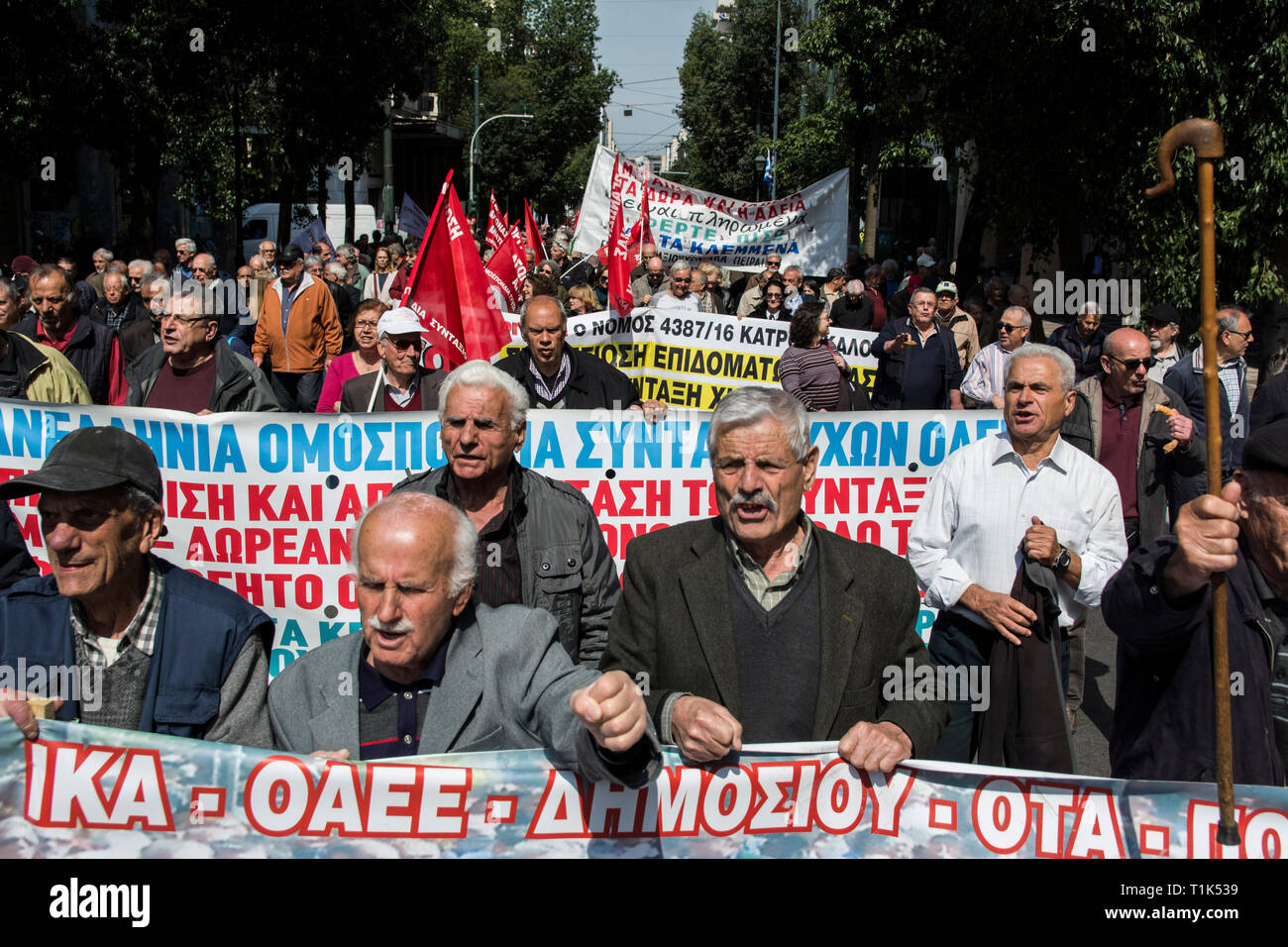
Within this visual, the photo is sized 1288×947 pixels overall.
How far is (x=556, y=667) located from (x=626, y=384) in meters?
3.59

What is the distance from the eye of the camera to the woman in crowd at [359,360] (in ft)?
22.1

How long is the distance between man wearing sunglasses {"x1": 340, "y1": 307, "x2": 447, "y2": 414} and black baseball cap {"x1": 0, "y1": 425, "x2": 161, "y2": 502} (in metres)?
3.16

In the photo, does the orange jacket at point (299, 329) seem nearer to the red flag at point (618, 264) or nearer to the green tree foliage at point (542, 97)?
the red flag at point (618, 264)

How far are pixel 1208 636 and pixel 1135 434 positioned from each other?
3.58m

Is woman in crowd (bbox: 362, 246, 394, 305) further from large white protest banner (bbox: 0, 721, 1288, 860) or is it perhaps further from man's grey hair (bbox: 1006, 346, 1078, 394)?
large white protest banner (bbox: 0, 721, 1288, 860)

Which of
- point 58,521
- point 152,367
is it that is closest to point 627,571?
point 58,521

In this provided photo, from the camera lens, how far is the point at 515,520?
3.91 m

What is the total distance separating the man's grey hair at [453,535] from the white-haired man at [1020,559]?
2062 millimetres

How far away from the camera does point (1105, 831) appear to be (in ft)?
8.66

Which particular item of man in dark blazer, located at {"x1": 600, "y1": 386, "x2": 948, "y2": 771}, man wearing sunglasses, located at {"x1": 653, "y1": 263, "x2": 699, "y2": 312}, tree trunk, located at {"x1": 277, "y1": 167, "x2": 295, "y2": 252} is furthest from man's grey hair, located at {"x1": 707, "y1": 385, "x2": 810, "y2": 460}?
tree trunk, located at {"x1": 277, "y1": 167, "x2": 295, "y2": 252}

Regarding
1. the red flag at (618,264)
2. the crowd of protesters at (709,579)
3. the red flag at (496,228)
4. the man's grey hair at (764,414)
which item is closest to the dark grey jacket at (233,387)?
Result: the crowd of protesters at (709,579)

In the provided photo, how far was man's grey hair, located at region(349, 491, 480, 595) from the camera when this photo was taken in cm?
266

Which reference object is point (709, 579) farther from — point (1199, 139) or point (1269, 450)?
point (1199, 139)

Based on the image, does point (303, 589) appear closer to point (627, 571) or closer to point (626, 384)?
point (626, 384)
